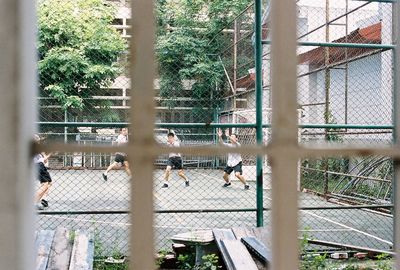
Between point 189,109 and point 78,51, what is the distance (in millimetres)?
1628

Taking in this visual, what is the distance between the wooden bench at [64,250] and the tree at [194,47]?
6.49 ft

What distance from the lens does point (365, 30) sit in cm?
829

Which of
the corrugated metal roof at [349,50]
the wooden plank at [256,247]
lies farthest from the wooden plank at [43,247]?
the corrugated metal roof at [349,50]

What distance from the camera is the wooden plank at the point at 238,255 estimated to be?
3031mm

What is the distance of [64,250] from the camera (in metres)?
3.44

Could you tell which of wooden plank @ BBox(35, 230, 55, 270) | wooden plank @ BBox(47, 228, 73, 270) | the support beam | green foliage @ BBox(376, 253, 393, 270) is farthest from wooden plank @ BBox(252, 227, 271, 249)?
the support beam

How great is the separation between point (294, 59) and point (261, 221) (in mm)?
3594

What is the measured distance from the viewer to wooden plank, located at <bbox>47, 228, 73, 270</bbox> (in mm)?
3126

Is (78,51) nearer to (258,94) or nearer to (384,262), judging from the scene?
(258,94)

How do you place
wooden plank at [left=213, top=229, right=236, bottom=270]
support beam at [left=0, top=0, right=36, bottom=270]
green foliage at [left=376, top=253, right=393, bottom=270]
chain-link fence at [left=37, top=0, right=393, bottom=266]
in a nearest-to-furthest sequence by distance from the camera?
support beam at [left=0, top=0, right=36, bottom=270]
wooden plank at [left=213, top=229, right=236, bottom=270]
green foliage at [left=376, top=253, right=393, bottom=270]
chain-link fence at [left=37, top=0, right=393, bottom=266]

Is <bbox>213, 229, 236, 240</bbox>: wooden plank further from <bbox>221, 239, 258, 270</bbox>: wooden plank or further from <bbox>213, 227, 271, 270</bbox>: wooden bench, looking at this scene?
<bbox>221, 239, 258, 270</bbox>: wooden plank

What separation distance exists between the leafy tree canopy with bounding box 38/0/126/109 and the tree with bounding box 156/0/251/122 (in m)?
0.65

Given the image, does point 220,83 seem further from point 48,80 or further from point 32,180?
point 32,180

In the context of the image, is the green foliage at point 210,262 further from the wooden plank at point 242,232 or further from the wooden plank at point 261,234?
the wooden plank at point 261,234
